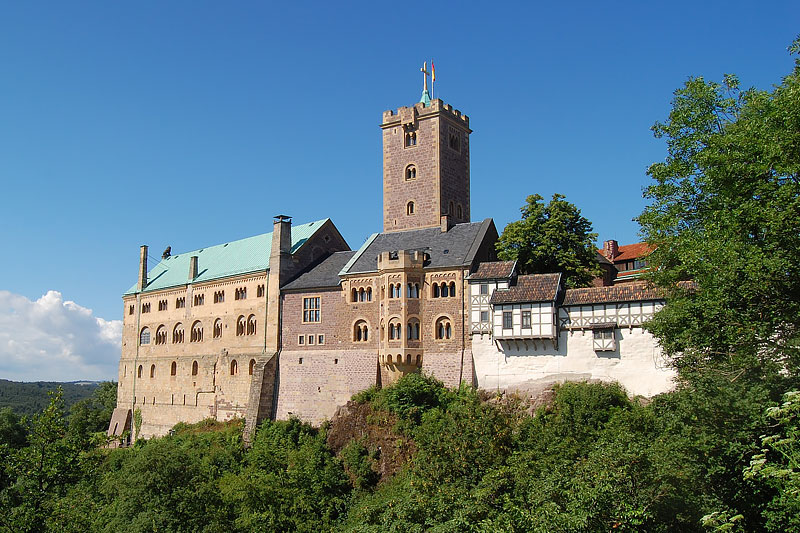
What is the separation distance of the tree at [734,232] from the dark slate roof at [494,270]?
1324cm

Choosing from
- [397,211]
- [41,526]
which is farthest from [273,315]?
[41,526]

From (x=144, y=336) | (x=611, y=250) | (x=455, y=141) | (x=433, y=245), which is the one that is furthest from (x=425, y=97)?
(x=144, y=336)

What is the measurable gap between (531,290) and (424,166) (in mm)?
15014

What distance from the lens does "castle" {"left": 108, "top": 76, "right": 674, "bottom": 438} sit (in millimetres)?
40375

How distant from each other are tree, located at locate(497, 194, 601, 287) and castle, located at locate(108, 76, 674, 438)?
6.34ft

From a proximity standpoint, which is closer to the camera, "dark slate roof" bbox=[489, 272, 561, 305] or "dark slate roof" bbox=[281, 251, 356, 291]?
"dark slate roof" bbox=[489, 272, 561, 305]

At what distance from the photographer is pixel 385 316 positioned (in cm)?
4616

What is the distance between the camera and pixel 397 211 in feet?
174

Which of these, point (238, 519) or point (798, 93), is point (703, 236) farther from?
point (238, 519)

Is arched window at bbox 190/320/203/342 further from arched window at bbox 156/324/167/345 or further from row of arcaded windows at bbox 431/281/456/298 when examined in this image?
row of arcaded windows at bbox 431/281/456/298

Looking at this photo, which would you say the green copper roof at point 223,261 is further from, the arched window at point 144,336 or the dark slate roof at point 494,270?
the dark slate roof at point 494,270

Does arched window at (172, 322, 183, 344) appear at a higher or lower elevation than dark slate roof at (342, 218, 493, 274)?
lower

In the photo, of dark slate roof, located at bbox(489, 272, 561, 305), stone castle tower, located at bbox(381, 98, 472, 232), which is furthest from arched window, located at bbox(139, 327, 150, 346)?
Answer: dark slate roof, located at bbox(489, 272, 561, 305)

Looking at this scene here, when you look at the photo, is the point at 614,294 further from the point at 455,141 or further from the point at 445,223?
the point at 455,141
